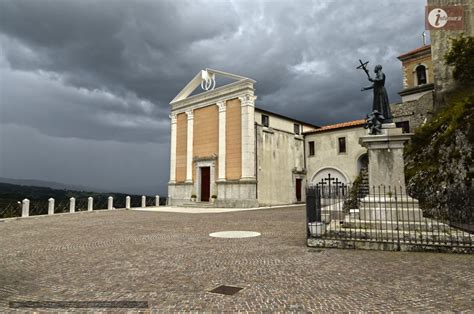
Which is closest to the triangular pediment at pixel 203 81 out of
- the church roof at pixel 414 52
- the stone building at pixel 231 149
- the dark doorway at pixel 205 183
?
the stone building at pixel 231 149

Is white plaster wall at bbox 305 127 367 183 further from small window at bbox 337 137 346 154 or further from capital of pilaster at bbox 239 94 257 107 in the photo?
capital of pilaster at bbox 239 94 257 107

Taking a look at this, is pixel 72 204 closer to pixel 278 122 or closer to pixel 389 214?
pixel 278 122

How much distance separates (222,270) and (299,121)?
27.8 metres

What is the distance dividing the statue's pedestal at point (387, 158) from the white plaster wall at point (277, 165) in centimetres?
1613

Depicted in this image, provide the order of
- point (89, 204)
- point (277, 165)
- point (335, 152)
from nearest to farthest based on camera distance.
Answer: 1. point (89, 204)
2. point (277, 165)
3. point (335, 152)

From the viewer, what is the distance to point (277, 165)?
27.0m

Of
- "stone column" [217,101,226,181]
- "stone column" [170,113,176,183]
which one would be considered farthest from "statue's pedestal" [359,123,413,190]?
"stone column" [170,113,176,183]

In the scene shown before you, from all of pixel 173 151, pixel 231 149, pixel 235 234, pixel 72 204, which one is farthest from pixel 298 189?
pixel 235 234

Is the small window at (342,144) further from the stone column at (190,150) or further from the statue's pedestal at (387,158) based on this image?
the statue's pedestal at (387,158)

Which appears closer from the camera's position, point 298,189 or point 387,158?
point 387,158

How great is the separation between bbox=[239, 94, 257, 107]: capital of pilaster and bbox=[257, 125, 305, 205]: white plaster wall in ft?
7.31

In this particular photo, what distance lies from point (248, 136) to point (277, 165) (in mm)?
4669

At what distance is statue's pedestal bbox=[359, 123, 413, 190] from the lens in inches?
335

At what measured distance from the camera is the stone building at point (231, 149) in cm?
2452
